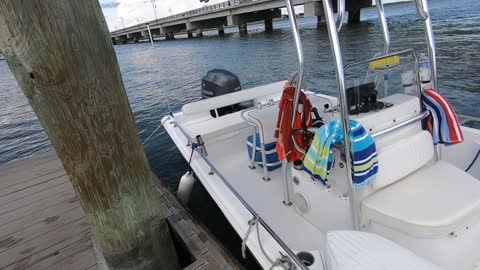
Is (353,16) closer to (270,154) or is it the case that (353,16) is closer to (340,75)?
(270,154)

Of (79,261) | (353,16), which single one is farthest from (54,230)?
(353,16)

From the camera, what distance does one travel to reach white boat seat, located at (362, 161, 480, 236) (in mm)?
1535

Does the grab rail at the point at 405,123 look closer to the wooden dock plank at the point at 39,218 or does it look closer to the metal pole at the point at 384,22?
the metal pole at the point at 384,22

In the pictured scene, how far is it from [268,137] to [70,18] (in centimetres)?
200

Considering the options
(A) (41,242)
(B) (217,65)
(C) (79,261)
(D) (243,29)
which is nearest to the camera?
(C) (79,261)

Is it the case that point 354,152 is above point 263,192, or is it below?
above

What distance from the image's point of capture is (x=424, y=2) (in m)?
1.88

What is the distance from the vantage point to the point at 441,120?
6.35 ft

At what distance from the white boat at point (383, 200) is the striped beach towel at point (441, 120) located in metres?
0.06

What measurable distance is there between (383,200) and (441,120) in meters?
0.76

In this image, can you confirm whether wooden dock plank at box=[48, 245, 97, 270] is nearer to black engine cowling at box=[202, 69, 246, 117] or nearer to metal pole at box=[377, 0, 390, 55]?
black engine cowling at box=[202, 69, 246, 117]

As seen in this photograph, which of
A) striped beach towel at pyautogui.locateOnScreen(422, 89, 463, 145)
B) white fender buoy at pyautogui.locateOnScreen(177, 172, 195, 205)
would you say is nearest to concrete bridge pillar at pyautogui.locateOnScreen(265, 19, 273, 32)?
white fender buoy at pyautogui.locateOnScreen(177, 172, 195, 205)

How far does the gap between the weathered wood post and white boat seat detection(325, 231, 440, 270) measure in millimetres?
1237

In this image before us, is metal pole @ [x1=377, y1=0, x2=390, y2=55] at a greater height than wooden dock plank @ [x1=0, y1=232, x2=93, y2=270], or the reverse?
metal pole @ [x1=377, y1=0, x2=390, y2=55]
